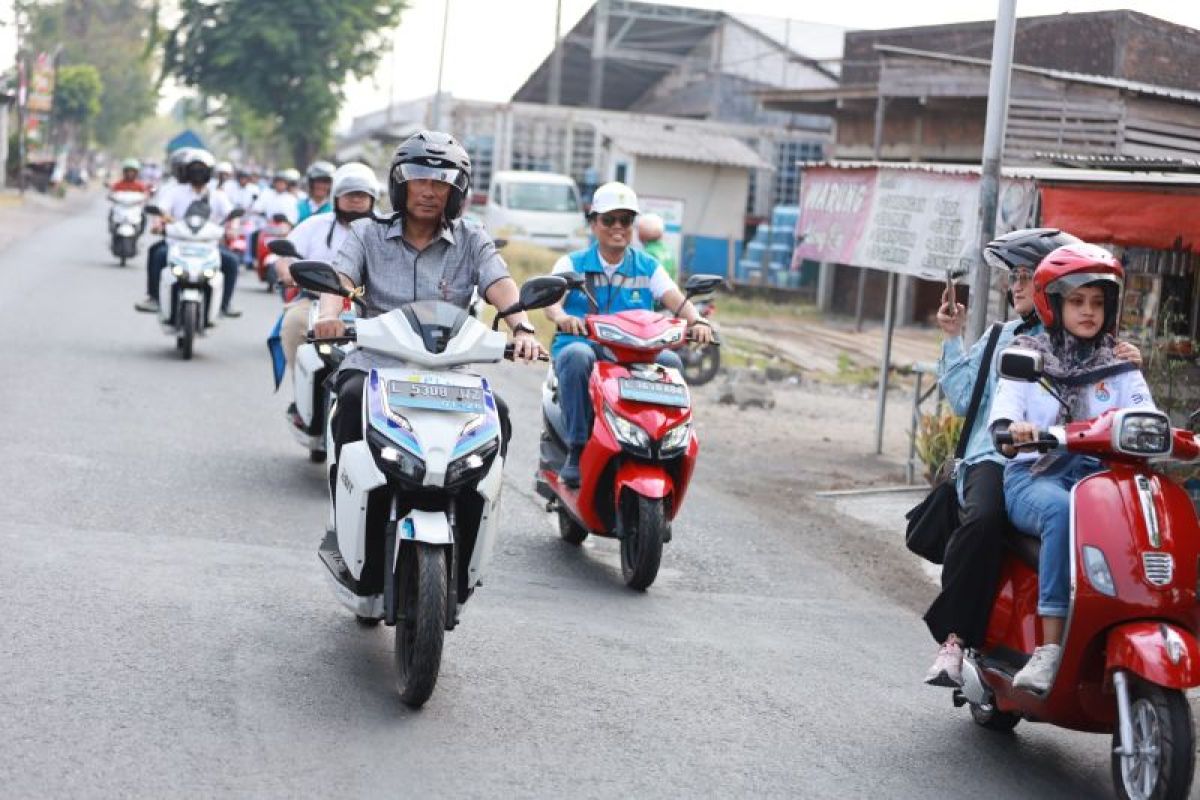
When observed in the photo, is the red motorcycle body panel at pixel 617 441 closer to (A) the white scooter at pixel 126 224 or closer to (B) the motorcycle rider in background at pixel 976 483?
(B) the motorcycle rider in background at pixel 976 483

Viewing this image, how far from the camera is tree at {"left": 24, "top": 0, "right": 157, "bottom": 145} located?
107m

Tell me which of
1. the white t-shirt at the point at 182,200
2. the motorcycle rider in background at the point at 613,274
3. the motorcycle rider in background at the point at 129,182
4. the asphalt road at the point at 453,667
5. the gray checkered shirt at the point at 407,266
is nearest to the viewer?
the asphalt road at the point at 453,667

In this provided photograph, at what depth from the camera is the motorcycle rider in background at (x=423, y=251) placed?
638cm

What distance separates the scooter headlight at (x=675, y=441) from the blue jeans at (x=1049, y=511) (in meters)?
2.73

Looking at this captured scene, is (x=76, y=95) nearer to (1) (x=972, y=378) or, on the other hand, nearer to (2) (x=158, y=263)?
(2) (x=158, y=263)

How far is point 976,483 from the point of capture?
5648mm

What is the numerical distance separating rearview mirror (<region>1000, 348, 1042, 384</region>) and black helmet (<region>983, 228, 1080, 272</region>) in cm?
71

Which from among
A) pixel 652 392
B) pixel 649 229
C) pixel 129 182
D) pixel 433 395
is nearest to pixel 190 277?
pixel 649 229

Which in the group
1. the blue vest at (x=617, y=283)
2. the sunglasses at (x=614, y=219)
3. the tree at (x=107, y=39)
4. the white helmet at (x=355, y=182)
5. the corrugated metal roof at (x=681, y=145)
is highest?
the tree at (x=107, y=39)

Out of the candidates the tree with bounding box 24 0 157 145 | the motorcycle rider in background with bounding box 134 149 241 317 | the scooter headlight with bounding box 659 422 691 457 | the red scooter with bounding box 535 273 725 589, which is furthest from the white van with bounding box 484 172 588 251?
the tree with bounding box 24 0 157 145

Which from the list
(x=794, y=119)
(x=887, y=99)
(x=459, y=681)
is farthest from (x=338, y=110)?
(x=459, y=681)

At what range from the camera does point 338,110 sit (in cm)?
6172

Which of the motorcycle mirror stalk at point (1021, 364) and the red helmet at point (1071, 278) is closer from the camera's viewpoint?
the motorcycle mirror stalk at point (1021, 364)

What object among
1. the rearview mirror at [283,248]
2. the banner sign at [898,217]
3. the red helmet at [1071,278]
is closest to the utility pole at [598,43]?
the banner sign at [898,217]
